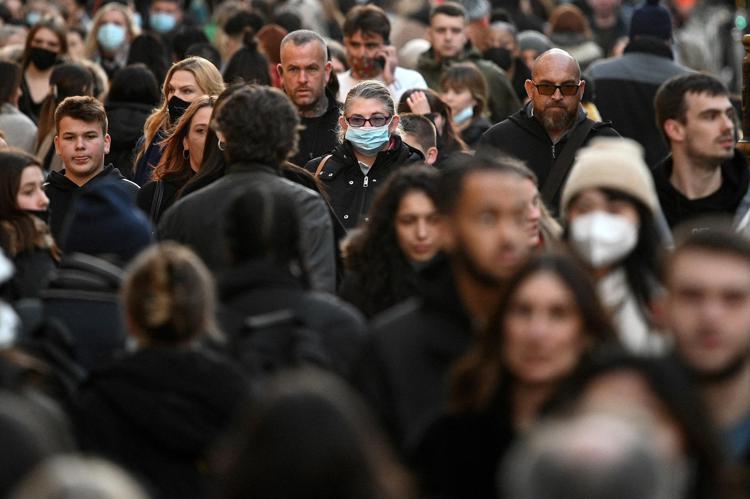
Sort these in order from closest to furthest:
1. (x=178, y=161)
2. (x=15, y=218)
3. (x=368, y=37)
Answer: (x=15, y=218) → (x=178, y=161) → (x=368, y=37)

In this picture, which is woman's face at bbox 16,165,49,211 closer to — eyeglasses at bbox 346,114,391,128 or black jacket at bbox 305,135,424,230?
black jacket at bbox 305,135,424,230

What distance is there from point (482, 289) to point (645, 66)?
789 centimetres

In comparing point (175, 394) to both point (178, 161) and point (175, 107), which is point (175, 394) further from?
point (175, 107)

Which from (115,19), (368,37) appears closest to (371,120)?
(368,37)

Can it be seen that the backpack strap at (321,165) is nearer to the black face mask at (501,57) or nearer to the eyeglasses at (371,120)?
the eyeglasses at (371,120)

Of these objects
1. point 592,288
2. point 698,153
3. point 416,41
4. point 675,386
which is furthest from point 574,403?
point 416,41

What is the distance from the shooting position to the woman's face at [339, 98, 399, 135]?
10.1 meters

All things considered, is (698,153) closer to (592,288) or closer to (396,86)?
(592,288)

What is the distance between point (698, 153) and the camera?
891cm

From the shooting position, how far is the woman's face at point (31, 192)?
8.02m

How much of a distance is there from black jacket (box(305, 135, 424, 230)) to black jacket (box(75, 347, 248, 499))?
14.9 feet

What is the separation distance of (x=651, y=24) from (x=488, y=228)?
8429 millimetres

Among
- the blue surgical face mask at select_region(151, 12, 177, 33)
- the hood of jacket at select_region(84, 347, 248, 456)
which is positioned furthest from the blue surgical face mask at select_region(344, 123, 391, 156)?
the blue surgical face mask at select_region(151, 12, 177, 33)

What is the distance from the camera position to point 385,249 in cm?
752
